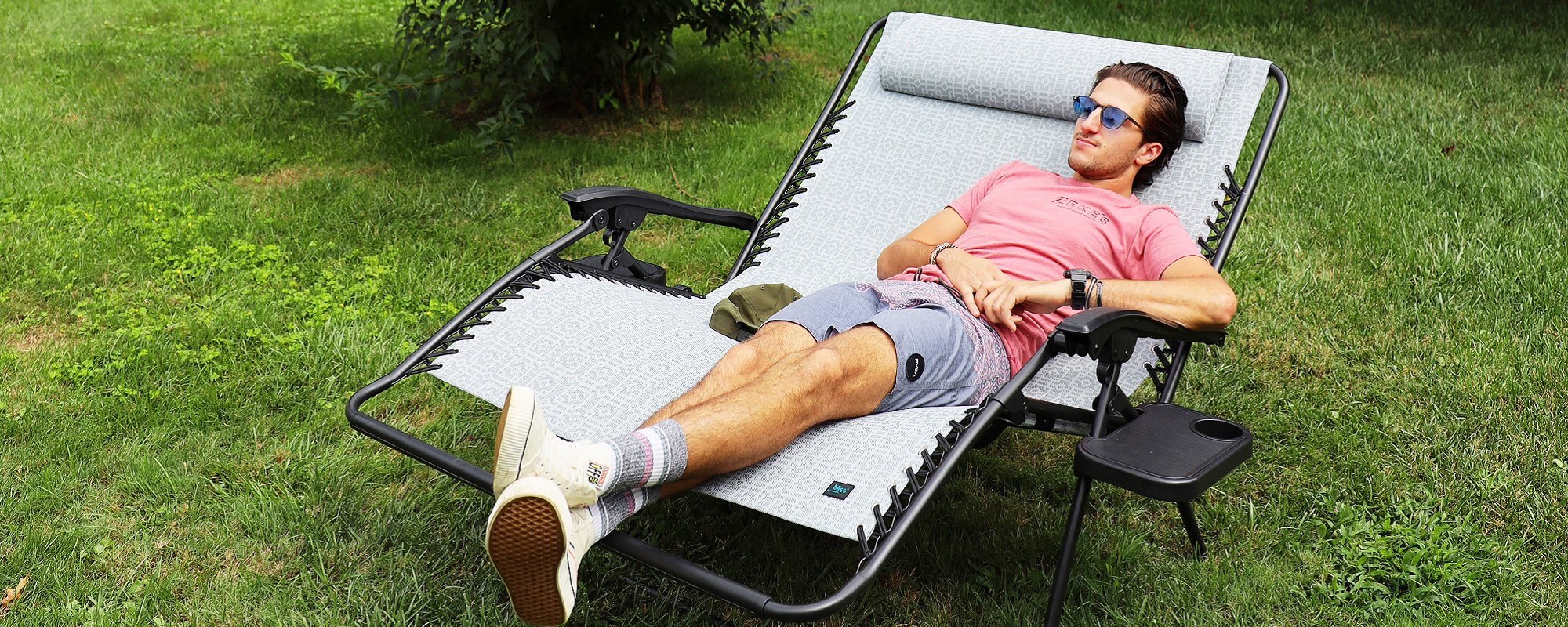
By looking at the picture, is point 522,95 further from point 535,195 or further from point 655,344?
point 655,344

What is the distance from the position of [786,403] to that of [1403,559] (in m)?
1.67

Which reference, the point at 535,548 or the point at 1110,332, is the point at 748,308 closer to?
the point at 1110,332

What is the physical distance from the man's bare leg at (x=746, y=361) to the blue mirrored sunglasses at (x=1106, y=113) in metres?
1.09

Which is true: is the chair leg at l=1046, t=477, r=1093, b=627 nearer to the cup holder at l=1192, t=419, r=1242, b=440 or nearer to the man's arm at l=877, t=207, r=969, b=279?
the cup holder at l=1192, t=419, r=1242, b=440

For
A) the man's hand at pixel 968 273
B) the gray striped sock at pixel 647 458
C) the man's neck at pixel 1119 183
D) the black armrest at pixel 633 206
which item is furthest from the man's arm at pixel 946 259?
the gray striped sock at pixel 647 458

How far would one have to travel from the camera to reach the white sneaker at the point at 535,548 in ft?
6.98

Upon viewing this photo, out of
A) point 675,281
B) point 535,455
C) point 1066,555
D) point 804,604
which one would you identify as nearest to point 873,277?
point 675,281

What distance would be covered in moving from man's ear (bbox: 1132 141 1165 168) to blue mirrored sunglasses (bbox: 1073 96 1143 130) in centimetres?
6

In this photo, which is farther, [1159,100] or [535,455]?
[1159,100]

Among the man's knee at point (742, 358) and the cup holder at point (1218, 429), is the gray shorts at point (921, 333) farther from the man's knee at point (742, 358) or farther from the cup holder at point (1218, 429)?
the cup holder at point (1218, 429)

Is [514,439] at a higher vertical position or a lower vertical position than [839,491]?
higher

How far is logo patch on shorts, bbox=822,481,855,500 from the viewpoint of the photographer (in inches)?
92.4

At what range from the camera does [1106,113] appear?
130 inches

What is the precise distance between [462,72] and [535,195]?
0.88m
